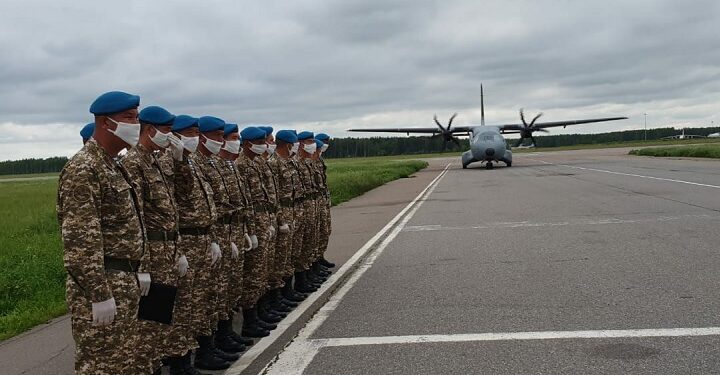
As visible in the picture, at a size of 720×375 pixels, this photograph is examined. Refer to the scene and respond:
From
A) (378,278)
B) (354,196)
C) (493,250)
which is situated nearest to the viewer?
(378,278)

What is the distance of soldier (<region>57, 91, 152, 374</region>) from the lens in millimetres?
3322

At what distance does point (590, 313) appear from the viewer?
5652 millimetres

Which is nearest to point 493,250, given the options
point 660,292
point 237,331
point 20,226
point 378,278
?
point 378,278

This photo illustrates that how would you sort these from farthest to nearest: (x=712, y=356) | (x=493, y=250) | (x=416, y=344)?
1. (x=493, y=250)
2. (x=416, y=344)
3. (x=712, y=356)

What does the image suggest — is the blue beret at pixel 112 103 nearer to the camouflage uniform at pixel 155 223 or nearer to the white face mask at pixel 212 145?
the camouflage uniform at pixel 155 223

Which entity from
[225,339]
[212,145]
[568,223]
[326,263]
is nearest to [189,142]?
[212,145]

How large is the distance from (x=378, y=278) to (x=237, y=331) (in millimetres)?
2383

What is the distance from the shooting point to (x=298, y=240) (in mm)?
7234

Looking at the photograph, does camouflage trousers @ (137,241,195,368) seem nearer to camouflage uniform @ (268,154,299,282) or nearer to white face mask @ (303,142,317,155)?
camouflage uniform @ (268,154,299,282)

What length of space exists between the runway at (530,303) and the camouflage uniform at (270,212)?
0.59m

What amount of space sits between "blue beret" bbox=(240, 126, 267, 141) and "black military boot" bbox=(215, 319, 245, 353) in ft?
6.19

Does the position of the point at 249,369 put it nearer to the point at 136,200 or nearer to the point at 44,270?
the point at 136,200

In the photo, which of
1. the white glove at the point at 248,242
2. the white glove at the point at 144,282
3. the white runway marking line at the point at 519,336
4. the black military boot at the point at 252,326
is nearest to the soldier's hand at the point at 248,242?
the white glove at the point at 248,242

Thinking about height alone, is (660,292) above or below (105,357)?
below
